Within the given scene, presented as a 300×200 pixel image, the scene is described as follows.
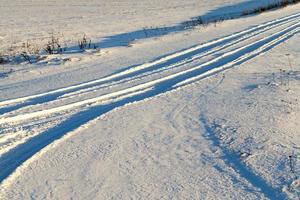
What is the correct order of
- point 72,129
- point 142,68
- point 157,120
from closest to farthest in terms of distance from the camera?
point 72,129 < point 157,120 < point 142,68

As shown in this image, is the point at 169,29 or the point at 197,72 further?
the point at 169,29

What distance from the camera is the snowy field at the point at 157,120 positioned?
4879mm

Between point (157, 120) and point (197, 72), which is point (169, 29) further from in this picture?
point (157, 120)

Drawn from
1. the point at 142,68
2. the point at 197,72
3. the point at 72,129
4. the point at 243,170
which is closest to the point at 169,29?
the point at 142,68

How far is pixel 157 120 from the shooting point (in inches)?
259

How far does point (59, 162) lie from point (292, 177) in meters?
2.25

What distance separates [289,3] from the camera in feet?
66.3

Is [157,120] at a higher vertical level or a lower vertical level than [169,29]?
lower

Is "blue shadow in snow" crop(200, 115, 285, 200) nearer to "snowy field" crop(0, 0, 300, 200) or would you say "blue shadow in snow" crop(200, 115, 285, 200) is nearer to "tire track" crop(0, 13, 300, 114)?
"snowy field" crop(0, 0, 300, 200)

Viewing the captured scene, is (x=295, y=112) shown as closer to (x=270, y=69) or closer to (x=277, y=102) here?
(x=277, y=102)

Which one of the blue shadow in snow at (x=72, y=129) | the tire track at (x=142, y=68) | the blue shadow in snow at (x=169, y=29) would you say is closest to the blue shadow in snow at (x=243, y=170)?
the blue shadow in snow at (x=72, y=129)

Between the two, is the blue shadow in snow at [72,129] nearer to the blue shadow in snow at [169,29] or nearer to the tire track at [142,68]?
the tire track at [142,68]

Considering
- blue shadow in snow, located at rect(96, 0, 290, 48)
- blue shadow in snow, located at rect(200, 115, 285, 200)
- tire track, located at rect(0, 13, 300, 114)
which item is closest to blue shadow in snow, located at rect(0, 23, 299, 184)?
blue shadow in snow, located at rect(200, 115, 285, 200)

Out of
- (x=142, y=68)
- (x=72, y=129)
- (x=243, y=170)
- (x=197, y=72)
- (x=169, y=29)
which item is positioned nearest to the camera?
(x=243, y=170)
